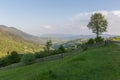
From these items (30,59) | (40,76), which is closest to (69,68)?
(40,76)

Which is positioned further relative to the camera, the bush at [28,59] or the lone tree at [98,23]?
the lone tree at [98,23]

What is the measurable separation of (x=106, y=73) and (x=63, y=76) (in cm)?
395

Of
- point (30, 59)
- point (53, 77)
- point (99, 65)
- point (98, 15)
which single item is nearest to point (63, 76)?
point (53, 77)

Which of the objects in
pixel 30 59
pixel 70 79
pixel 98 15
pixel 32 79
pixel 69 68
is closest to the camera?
pixel 70 79

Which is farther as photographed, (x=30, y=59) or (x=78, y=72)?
(x=30, y=59)

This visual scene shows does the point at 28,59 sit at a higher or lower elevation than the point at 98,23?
lower

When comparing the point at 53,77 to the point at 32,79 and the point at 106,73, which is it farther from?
the point at 106,73

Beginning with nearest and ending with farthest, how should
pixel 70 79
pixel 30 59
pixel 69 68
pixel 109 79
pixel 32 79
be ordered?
pixel 109 79 < pixel 70 79 < pixel 32 79 < pixel 69 68 < pixel 30 59

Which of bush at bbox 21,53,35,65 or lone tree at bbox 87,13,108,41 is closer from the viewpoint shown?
bush at bbox 21,53,35,65

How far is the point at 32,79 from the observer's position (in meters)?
21.1

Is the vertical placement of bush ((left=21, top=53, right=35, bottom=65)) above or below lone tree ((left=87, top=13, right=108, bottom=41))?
below

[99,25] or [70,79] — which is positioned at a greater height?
[99,25]

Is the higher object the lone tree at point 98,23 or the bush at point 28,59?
the lone tree at point 98,23

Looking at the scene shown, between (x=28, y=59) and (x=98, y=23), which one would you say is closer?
(x=28, y=59)
